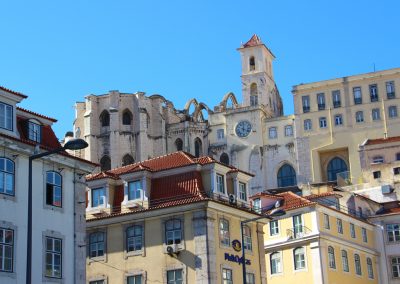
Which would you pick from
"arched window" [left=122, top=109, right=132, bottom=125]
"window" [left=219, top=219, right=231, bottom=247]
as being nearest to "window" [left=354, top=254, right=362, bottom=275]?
"window" [left=219, top=219, right=231, bottom=247]

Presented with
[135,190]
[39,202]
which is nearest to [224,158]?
[135,190]

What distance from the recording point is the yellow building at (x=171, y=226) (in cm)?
4391

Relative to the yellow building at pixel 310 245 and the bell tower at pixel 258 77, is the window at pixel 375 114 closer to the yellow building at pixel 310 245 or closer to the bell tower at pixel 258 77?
the bell tower at pixel 258 77

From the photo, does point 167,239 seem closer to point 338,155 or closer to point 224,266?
point 224,266

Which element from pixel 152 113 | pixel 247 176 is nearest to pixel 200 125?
pixel 152 113

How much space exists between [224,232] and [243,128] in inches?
2645

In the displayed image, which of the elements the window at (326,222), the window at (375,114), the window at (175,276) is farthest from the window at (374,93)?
the window at (175,276)

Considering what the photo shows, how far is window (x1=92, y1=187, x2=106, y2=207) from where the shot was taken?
47.5 meters

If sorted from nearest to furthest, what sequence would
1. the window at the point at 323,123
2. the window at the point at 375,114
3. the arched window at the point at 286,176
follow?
the window at the point at 375,114, the window at the point at 323,123, the arched window at the point at 286,176

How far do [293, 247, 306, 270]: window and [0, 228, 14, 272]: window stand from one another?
91.7 feet

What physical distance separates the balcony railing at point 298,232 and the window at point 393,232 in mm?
10862

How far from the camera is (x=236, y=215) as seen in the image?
46656 mm

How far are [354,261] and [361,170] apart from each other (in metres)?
40.1

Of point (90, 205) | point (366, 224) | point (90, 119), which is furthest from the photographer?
point (90, 119)
